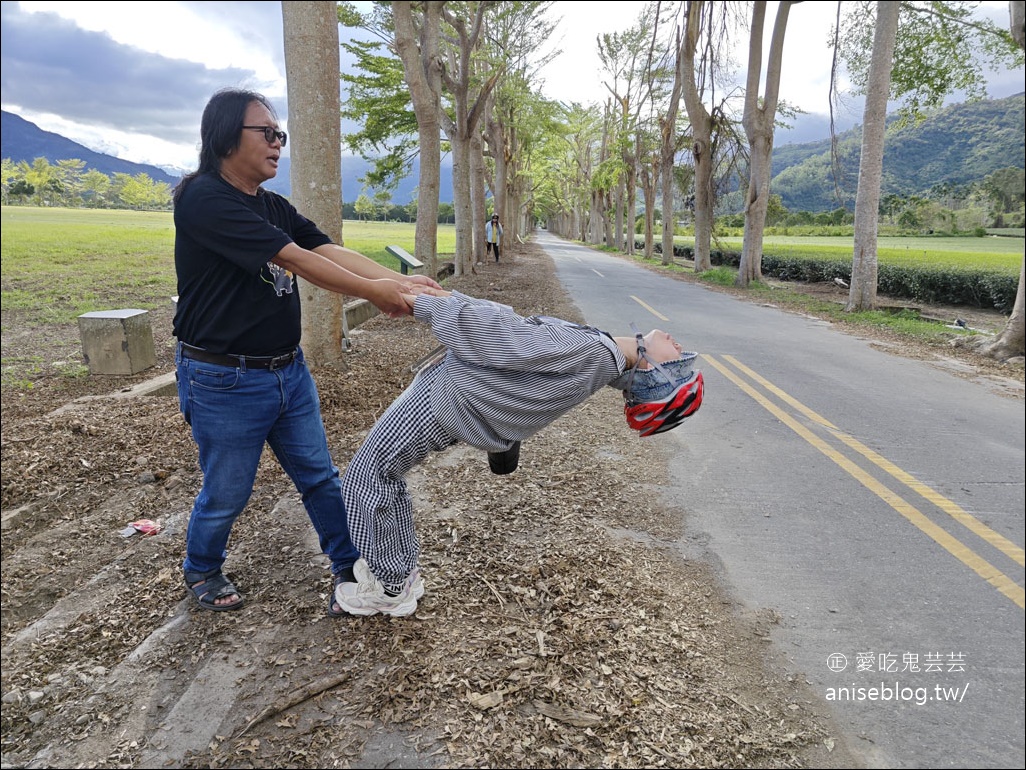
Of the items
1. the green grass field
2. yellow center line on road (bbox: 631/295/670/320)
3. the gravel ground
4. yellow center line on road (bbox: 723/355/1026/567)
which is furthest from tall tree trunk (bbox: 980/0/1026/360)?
the green grass field

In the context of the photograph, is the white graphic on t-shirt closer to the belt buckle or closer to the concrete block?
the belt buckle

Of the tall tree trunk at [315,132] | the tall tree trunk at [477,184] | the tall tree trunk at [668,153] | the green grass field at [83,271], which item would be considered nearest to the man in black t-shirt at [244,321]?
the tall tree trunk at [315,132]

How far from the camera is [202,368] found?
2.49 m

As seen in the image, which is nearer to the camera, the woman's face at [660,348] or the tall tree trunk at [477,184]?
A: the woman's face at [660,348]

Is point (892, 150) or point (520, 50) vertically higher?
point (520, 50)

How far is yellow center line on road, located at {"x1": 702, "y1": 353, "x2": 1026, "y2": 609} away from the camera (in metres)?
1.50

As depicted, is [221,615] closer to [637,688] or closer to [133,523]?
[133,523]

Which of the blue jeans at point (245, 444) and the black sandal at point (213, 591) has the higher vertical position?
the blue jeans at point (245, 444)

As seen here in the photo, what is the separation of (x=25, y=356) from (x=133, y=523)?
19.1ft

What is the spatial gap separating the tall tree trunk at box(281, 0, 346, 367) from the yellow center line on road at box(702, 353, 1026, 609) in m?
4.28

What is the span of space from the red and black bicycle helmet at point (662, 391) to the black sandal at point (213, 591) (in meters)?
1.90

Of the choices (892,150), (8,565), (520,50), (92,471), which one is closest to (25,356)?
(92,471)

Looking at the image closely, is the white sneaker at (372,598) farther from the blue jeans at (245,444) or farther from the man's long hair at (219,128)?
the man's long hair at (219,128)

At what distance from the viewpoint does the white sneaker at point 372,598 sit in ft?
8.49
